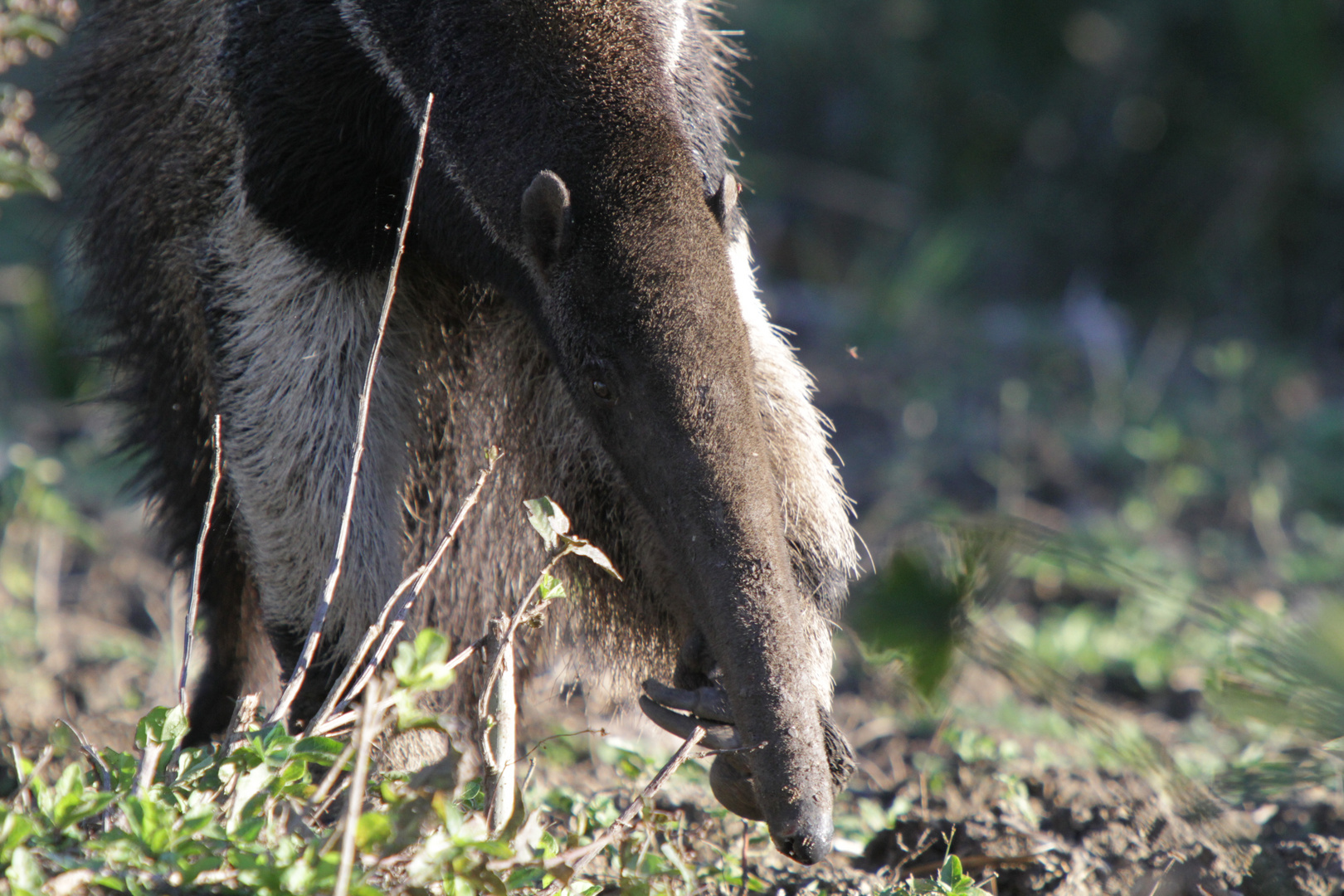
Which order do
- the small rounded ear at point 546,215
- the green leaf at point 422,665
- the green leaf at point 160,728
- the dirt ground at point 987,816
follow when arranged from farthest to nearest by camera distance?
the dirt ground at point 987,816
the small rounded ear at point 546,215
the green leaf at point 160,728
the green leaf at point 422,665

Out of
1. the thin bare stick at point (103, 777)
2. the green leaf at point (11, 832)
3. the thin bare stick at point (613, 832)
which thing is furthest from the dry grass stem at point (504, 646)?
the green leaf at point (11, 832)

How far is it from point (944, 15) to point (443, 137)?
739 cm

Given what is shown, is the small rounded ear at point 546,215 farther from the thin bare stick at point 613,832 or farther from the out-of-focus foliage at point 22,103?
the out-of-focus foliage at point 22,103

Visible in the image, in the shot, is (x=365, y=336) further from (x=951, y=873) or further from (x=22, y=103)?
(x=951, y=873)

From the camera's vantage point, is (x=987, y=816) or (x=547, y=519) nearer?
(x=547, y=519)

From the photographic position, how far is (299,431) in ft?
9.33

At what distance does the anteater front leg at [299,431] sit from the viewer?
9.12 feet

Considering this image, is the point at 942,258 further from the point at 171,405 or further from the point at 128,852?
the point at 128,852

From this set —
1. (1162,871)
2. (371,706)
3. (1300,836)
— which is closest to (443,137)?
(371,706)

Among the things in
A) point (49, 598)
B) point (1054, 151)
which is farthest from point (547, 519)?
point (1054, 151)

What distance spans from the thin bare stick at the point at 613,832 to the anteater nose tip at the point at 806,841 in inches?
8.9

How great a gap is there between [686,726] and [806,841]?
0.33 metres

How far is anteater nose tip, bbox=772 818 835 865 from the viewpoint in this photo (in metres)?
2.14

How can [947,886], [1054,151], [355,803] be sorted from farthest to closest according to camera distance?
[1054,151] < [947,886] < [355,803]
